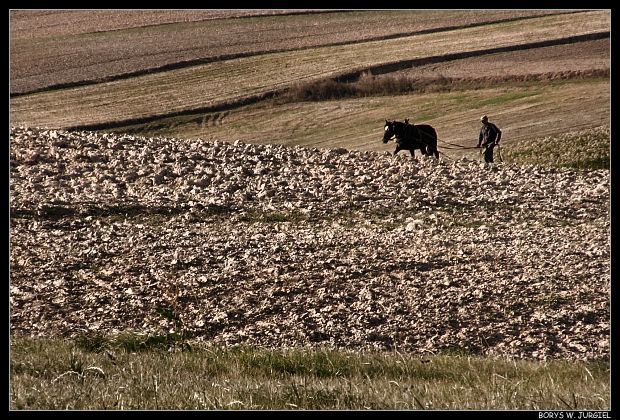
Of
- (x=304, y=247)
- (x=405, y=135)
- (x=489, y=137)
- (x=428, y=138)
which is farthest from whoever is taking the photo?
(x=428, y=138)

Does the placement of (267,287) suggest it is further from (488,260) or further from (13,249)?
(13,249)

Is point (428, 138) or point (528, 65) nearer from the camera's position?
point (428, 138)

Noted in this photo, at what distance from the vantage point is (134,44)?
53750 mm

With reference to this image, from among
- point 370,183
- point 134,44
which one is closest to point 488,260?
point 370,183

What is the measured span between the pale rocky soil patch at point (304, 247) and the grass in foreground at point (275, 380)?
241cm

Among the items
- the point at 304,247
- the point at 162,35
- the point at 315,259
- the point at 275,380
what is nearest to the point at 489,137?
the point at 304,247

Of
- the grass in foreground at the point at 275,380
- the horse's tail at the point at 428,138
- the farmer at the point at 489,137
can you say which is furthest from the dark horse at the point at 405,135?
the grass in foreground at the point at 275,380

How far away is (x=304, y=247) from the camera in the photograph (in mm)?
17125

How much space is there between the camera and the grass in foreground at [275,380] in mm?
6883

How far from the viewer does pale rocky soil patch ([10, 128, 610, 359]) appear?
13281mm

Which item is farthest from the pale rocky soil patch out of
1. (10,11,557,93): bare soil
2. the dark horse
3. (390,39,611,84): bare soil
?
(10,11,557,93): bare soil

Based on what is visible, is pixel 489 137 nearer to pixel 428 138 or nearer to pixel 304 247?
pixel 428 138

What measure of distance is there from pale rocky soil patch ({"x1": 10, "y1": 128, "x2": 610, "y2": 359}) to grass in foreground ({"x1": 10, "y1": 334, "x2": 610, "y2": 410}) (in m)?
2.41

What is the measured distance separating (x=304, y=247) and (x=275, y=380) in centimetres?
871
